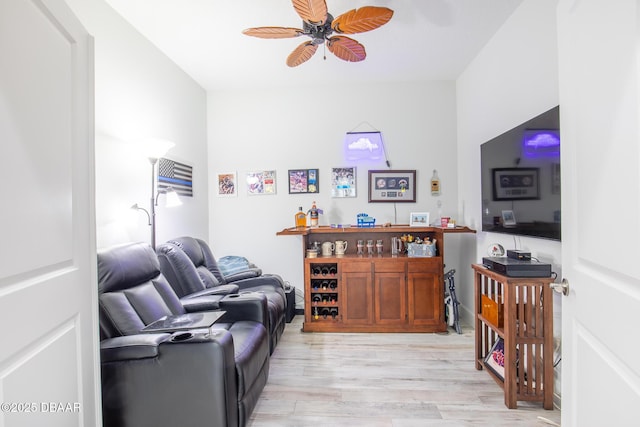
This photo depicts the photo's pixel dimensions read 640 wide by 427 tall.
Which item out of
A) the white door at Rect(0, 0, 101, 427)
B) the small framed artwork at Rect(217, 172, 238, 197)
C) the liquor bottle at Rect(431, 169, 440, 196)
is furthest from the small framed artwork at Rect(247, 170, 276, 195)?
the white door at Rect(0, 0, 101, 427)

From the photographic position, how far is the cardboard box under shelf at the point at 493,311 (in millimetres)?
2115

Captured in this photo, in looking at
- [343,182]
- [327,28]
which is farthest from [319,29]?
[343,182]

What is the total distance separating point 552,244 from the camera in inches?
79.9

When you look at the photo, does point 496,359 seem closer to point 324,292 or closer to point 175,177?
point 324,292

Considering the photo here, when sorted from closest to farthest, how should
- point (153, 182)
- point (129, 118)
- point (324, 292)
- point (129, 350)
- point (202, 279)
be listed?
point (129, 350) < point (129, 118) < point (153, 182) < point (202, 279) < point (324, 292)

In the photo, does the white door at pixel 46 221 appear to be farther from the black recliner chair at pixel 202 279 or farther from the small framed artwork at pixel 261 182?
the small framed artwork at pixel 261 182

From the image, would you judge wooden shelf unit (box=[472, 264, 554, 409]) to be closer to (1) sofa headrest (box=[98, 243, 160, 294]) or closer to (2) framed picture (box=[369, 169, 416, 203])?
(2) framed picture (box=[369, 169, 416, 203])

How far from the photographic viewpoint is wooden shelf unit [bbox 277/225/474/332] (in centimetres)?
317

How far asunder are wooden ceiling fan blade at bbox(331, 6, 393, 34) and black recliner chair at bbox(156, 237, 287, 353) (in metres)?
2.20

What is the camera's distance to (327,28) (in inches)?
83.0

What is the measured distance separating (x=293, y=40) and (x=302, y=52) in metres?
0.47

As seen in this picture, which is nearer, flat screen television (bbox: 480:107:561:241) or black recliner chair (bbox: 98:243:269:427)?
black recliner chair (bbox: 98:243:269:427)

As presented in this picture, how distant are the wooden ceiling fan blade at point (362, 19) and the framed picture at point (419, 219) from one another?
2.09 meters

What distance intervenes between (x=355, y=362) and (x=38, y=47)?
2.72 meters
